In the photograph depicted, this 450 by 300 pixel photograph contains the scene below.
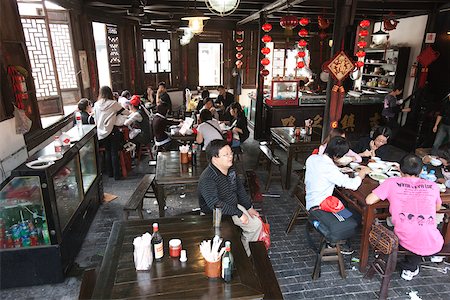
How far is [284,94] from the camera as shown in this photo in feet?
33.3

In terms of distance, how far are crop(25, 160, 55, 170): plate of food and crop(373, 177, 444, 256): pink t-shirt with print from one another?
12.9ft

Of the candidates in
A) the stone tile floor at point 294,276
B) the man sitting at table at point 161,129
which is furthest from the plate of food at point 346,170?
the man sitting at table at point 161,129

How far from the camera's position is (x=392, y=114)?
9.72 metres

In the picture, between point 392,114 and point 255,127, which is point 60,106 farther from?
point 392,114

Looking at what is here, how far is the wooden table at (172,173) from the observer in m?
4.71

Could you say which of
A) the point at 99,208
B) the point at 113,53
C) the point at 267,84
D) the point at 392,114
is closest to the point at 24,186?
the point at 99,208

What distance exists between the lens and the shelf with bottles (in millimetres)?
3666

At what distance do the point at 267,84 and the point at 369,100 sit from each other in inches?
237

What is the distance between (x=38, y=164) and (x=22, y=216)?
2.36ft

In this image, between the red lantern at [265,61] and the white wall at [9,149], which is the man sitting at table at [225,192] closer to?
the white wall at [9,149]

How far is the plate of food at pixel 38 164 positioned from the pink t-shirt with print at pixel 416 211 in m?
3.93

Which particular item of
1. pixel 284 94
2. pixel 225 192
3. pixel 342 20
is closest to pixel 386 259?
pixel 225 192

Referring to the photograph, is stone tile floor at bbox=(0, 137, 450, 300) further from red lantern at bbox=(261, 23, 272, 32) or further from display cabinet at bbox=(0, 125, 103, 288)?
red lantern at bbox=(261, 23, 272, 32)

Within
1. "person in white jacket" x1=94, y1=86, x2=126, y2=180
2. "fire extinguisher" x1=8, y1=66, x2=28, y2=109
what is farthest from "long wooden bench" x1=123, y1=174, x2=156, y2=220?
"person in white jacket" x1=94, y1=86, x2=126, y2=180
